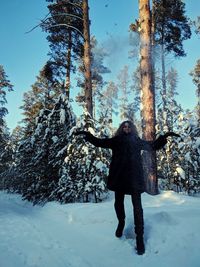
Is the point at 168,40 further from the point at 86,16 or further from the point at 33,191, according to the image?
the point at 33,191

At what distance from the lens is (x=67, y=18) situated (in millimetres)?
16391

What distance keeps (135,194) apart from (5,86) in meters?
26.3

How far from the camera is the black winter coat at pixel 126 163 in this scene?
4.71 meters

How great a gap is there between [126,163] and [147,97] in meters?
3.72

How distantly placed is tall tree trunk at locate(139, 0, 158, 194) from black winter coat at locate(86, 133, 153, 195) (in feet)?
9.84

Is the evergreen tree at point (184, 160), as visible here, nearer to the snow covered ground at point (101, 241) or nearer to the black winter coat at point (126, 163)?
the snow covered ground at point (101, 241)

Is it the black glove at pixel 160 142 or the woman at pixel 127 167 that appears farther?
the black glove at pixel 160 142

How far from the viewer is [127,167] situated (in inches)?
188

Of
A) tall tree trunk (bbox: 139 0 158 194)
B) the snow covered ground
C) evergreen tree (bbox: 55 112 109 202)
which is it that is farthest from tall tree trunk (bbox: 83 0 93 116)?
the snow covered ground

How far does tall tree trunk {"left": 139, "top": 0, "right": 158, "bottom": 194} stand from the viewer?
7848mm

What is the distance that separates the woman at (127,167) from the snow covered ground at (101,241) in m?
0.36

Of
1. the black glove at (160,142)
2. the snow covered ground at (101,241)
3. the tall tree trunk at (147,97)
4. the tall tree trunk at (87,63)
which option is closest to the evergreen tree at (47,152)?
the tall tree trunk at (87,63)

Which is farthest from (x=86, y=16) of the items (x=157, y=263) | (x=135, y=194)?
(x=157, y=263)

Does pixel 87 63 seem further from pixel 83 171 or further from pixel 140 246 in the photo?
pixel 140 246
